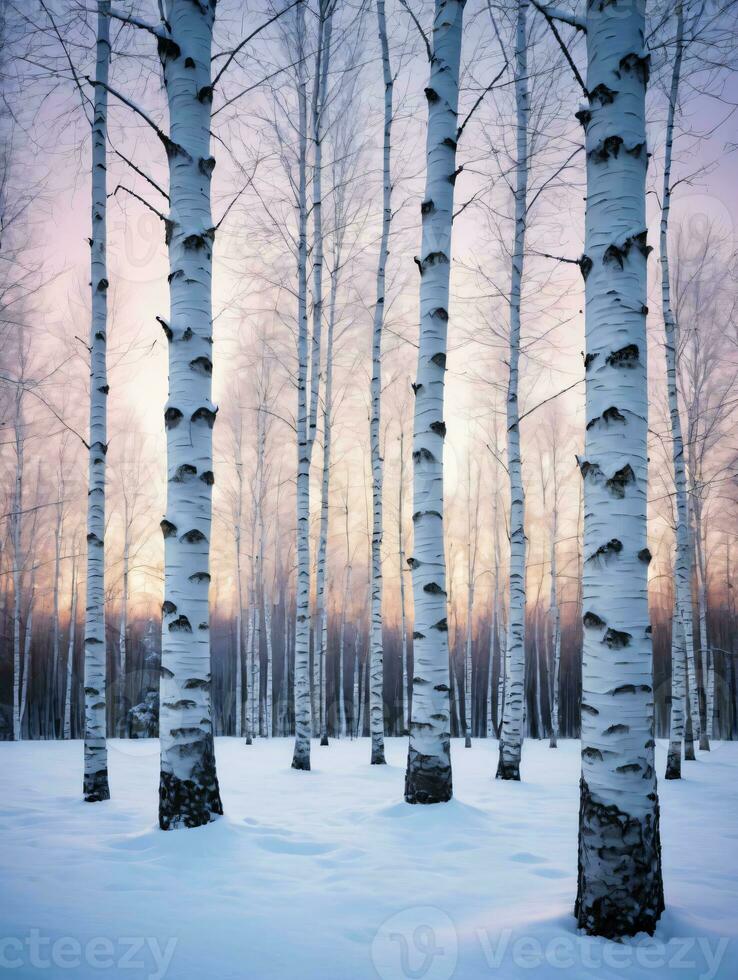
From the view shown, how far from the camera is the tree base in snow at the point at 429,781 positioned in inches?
185

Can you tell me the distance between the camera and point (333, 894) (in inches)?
110

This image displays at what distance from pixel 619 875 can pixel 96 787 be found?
4850mm

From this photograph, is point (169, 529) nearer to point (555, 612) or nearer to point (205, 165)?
point (205, 165)

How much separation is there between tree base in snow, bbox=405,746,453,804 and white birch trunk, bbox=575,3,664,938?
241 centimetres

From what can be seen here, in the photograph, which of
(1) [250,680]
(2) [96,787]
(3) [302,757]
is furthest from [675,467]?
(1) [250,680]

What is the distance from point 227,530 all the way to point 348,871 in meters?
15.3

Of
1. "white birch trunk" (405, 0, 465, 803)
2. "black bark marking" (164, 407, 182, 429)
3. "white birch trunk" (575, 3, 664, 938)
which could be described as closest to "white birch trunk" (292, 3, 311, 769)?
"white birch trunk" (405, 0, 465, 803)

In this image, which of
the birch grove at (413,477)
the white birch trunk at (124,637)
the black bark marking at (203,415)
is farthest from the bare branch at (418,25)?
the white birch trunk at (124,637)

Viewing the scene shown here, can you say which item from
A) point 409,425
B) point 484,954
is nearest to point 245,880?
point 484,954

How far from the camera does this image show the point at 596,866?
2.32 metres

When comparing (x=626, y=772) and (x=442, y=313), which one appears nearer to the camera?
(x=626, y=772)

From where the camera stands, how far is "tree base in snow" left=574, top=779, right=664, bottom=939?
2254 millimetres

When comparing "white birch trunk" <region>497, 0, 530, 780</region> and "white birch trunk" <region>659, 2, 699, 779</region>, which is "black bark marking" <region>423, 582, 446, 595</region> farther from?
"white birch trunk" <region>659, 2, 699, 779</region>

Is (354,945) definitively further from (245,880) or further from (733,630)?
(733,630)
